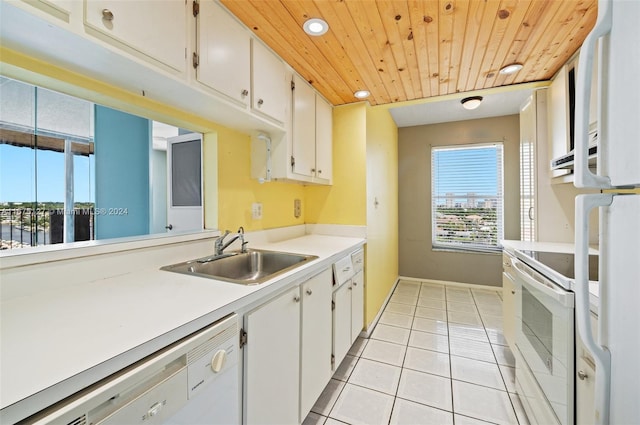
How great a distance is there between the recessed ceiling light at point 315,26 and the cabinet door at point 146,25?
65 centimetres

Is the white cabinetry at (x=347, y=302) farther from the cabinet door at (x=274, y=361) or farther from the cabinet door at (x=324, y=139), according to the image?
the cabinet door at (x=324, y=139)

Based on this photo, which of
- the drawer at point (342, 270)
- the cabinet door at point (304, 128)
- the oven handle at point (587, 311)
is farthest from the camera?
the cabinet door at point (304, 128)

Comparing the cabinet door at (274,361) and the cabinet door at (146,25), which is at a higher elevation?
the cabinet door at (146,25)

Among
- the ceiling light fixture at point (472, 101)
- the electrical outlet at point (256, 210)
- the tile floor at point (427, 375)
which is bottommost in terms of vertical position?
the tile floor at point (427, 375)

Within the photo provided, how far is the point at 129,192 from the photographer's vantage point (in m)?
2.41

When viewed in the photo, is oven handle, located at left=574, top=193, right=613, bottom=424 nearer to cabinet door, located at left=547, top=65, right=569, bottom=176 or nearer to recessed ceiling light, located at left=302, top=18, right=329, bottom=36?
recessed ceiling light, located at left=302, top=18, right=329, bottom=36

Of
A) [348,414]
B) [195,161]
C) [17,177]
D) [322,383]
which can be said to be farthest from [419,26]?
[17,177]

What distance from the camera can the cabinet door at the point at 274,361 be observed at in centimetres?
100

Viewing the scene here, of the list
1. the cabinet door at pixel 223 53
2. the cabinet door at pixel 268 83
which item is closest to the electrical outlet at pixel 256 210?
the cabinet door at pixel 268 83

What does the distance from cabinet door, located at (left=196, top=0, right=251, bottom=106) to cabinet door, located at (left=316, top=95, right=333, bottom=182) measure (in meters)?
0.94

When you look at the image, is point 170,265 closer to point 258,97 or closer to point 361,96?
point 258,97

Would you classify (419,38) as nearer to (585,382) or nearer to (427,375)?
(585,382)

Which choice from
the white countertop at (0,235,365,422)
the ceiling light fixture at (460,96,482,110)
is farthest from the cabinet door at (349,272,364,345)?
the ceiling light fixture at (460,96,482,110)

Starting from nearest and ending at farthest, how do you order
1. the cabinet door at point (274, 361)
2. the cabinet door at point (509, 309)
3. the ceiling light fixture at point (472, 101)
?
1. the cabinet door at point (274, 361)
2. the cabinet door at point (509, 309)
3. the ceiling light fixture at point (472, 101)
